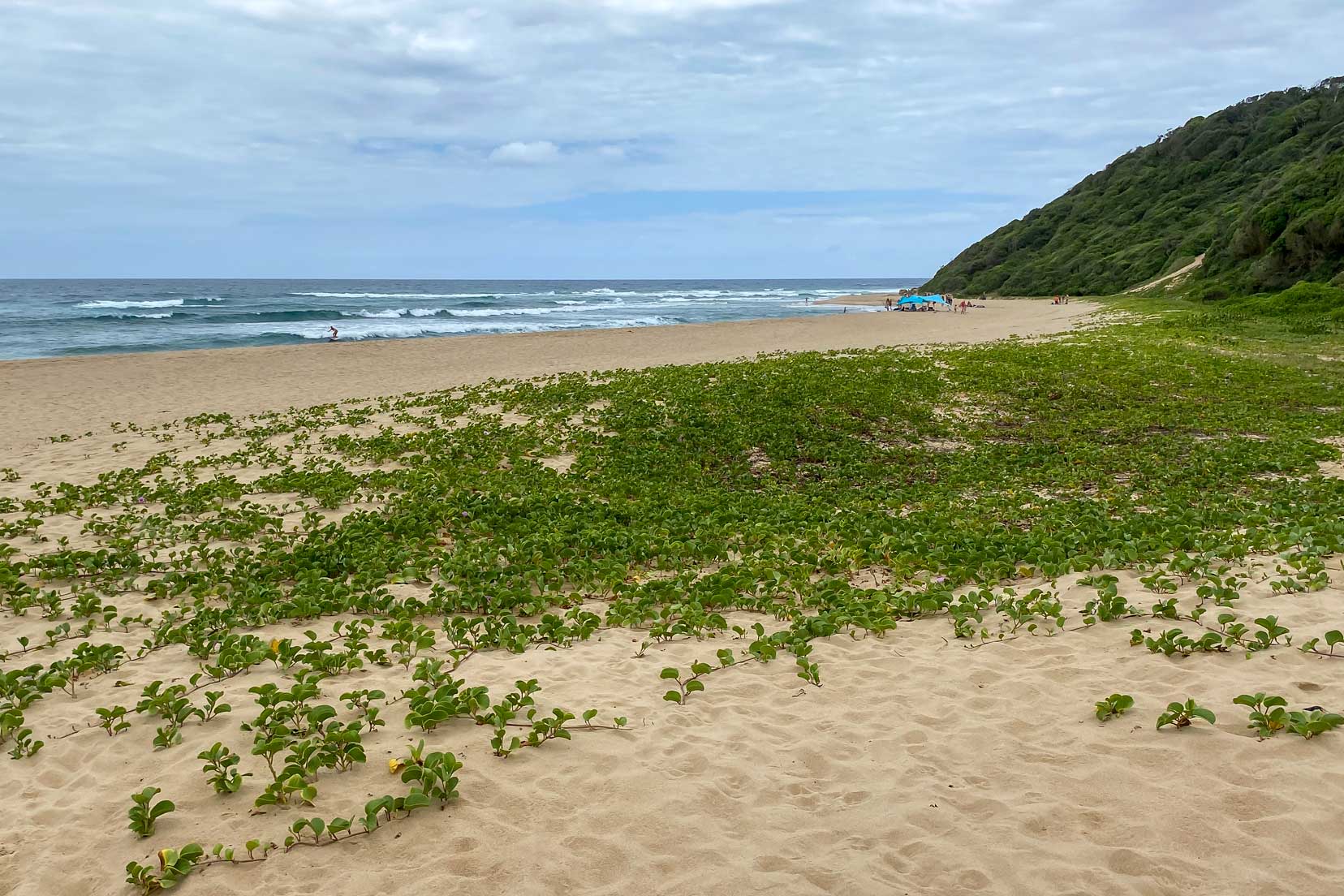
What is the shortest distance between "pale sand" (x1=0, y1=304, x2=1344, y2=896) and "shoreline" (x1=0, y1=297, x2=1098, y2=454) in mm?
14424

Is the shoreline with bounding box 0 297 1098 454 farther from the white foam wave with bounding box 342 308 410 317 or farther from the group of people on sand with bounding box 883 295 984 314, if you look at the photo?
the white foam wave with bounding box 342 308 410 317

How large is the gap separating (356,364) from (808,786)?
28.0 metres

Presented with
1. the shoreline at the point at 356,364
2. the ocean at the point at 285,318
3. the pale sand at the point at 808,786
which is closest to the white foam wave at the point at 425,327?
the ocean at the point at 285,318

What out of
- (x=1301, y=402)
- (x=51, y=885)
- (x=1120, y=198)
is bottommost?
(x=51, y=885)

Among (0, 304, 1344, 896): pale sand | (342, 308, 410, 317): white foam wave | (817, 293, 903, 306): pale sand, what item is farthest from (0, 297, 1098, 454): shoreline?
(817, 293, 903, 306): pale sand

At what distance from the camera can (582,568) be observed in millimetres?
8250

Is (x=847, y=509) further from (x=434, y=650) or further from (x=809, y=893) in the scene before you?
(x=809, y=893)

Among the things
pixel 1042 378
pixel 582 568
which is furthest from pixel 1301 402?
pixel 582 568

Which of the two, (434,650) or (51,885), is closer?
(51,885)

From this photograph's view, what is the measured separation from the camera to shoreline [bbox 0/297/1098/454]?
20703 millimetres

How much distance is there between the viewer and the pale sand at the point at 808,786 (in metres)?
3.99

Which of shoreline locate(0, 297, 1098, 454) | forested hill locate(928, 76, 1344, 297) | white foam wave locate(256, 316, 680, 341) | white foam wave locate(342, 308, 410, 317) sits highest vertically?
forested hill locate(928, 76, 1344, 297)

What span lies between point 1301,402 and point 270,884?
1839 centimetres

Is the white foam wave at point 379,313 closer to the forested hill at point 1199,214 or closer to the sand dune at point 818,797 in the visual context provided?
the forested hill at point 1199,214
